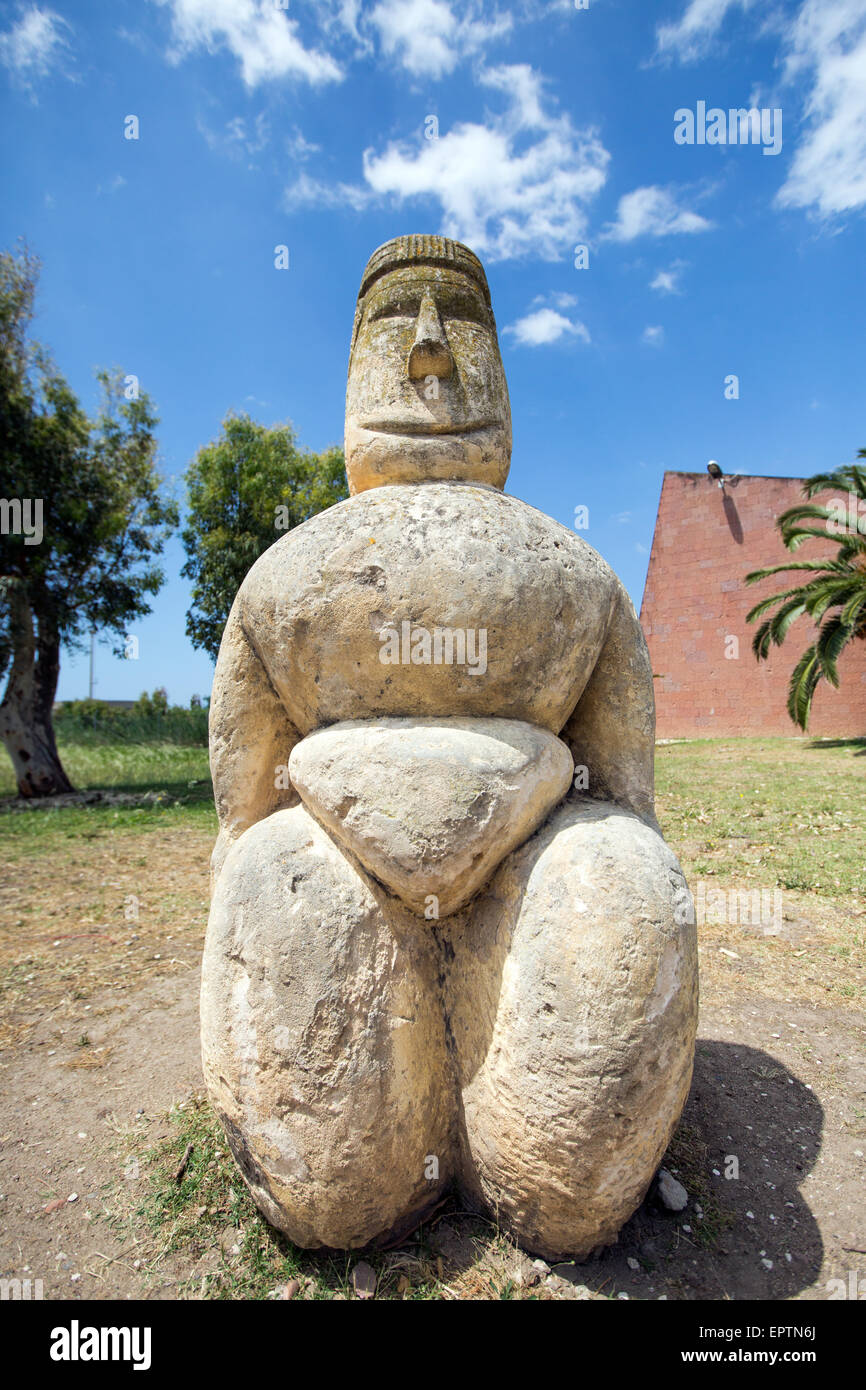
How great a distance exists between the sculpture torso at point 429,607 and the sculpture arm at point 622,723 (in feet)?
0.78

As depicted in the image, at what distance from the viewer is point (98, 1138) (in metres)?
2.61

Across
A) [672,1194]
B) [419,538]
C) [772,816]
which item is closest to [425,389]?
[419,538]

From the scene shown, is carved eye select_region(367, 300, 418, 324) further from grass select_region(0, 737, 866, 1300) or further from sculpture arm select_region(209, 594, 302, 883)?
grass select_region(0, 737, 866, 1300)

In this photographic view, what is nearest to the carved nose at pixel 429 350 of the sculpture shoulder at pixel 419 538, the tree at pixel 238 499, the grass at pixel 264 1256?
the sculpture shoulder at pixel 419 538

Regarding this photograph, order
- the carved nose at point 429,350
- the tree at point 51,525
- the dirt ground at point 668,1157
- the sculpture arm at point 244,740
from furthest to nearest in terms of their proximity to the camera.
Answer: the tree at point 51,525 < the sculpture arm at point 244,740 < the carved nose at point 429,350 < the dirt ground at point 668,1157

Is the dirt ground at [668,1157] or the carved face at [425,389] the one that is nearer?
the dirt ground at [668,1157]

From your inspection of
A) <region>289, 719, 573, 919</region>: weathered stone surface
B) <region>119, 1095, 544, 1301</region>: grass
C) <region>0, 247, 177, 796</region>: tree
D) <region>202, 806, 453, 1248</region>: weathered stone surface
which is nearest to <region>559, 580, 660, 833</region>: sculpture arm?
<region>289, 719, 573, 919</region>: weathered stone surface

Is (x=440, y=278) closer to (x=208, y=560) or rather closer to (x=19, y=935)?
(x=19, y=935)

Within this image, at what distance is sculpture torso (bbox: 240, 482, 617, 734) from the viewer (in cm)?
193

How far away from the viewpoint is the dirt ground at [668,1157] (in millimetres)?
1916

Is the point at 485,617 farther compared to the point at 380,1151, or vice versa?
the point at 485,617

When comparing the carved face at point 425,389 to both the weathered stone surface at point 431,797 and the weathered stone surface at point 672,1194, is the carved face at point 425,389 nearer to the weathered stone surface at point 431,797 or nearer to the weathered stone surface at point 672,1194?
the weathered stone surface at point 431,797

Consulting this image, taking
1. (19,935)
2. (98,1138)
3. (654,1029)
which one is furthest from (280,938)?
(19,935)

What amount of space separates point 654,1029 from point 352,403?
6.33ft
